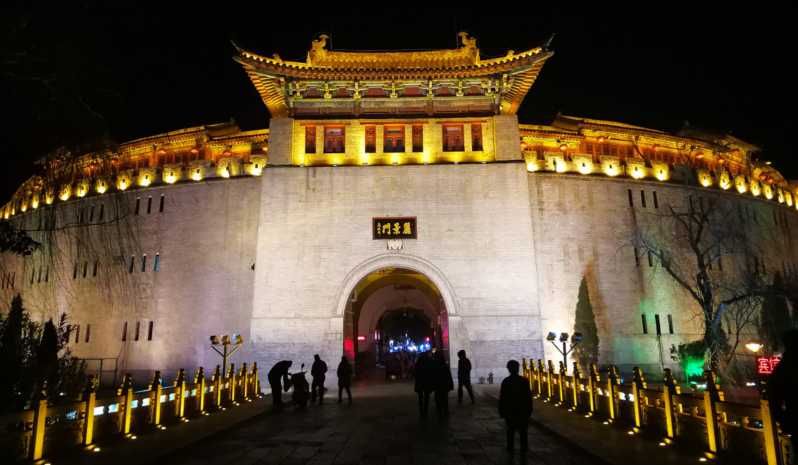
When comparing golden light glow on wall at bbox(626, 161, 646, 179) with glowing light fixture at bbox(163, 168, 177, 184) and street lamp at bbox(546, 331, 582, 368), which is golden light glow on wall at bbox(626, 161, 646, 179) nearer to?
street lamp at bbox(546, 331, 582, 368)

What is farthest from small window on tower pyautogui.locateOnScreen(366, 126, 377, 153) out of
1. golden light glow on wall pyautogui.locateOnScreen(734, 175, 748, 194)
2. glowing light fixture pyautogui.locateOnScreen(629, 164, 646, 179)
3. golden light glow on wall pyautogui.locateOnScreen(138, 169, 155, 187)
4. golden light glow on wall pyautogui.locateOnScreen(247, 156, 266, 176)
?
golden light glow on wall pyautogui.locateOnScreen(734, 175, 748, 194)

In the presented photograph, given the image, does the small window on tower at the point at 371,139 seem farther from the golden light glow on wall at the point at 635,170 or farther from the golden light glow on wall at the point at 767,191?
the golden light glow on wall at the point at 767,191

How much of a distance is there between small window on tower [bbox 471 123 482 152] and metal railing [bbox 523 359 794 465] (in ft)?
31.8

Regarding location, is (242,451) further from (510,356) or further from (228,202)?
(228,202)

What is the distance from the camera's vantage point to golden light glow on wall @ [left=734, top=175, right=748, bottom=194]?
72.3 feet

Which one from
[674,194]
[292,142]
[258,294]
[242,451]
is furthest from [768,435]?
[674,194]

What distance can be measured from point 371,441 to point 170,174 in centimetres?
1680

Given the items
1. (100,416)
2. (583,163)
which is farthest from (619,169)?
(100,416)

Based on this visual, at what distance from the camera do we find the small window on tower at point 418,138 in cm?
1777

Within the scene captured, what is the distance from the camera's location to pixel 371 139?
58.7 feet

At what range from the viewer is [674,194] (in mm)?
20375

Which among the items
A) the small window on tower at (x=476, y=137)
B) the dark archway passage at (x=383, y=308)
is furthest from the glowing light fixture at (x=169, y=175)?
the small window on tower at (x=476, y=137)

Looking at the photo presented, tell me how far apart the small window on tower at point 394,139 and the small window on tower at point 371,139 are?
1.12ft

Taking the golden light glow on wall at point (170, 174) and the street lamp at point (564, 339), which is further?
the golden light glow on wall at point (170, 174)
